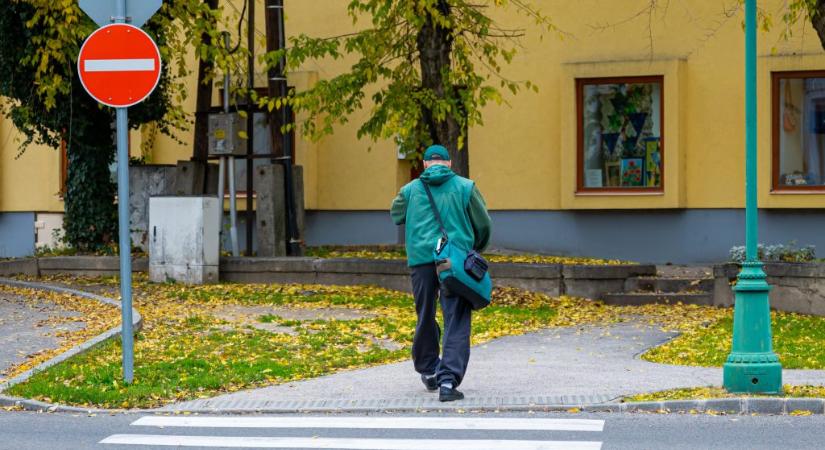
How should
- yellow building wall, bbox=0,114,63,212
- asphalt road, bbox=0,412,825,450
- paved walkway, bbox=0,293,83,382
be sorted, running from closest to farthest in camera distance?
asphalt road, bbox=0,412,825,450 < paved walkway, bbox=0,293,83,382 < yellow building wall, bbox=0,114,63,212

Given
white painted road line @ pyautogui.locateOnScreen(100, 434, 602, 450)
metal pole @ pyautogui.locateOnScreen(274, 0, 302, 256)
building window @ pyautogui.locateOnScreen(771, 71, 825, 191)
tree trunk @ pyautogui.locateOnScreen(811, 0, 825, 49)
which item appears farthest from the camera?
building window @ pyautogui.locateOnScreen(771, 71, 825, 191)

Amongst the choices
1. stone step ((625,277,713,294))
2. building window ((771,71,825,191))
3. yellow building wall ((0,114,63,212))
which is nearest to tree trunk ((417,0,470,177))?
stone step ((625,277,713,294))

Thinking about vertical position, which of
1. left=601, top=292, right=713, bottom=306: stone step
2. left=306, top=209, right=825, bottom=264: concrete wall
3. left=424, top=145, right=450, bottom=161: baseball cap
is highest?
left=424, top=145, right=450, bottom=161: baseball cap

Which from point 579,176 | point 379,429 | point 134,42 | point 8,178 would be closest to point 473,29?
point 579,176

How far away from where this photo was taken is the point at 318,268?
57.6 ft

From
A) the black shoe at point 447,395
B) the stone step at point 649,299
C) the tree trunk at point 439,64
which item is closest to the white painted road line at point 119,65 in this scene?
the black shoe at point 447,395

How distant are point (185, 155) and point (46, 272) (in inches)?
162

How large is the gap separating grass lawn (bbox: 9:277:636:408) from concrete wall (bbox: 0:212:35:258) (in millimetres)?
6220

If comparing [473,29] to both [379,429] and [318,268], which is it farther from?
[379,429]

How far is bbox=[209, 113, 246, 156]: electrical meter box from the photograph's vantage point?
1877 cm

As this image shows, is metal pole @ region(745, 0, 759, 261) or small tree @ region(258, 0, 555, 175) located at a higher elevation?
small tree @ region(258, 0, 555, 175)

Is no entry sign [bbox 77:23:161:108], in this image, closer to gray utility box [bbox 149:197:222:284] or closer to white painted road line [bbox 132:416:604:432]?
white painted road line [bbox 132:416:604:432]

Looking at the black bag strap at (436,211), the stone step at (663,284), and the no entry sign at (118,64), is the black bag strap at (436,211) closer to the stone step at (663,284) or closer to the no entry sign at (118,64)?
the no entry sign at (118,64)

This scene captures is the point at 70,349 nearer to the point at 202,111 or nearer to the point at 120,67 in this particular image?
the point at 120,67
